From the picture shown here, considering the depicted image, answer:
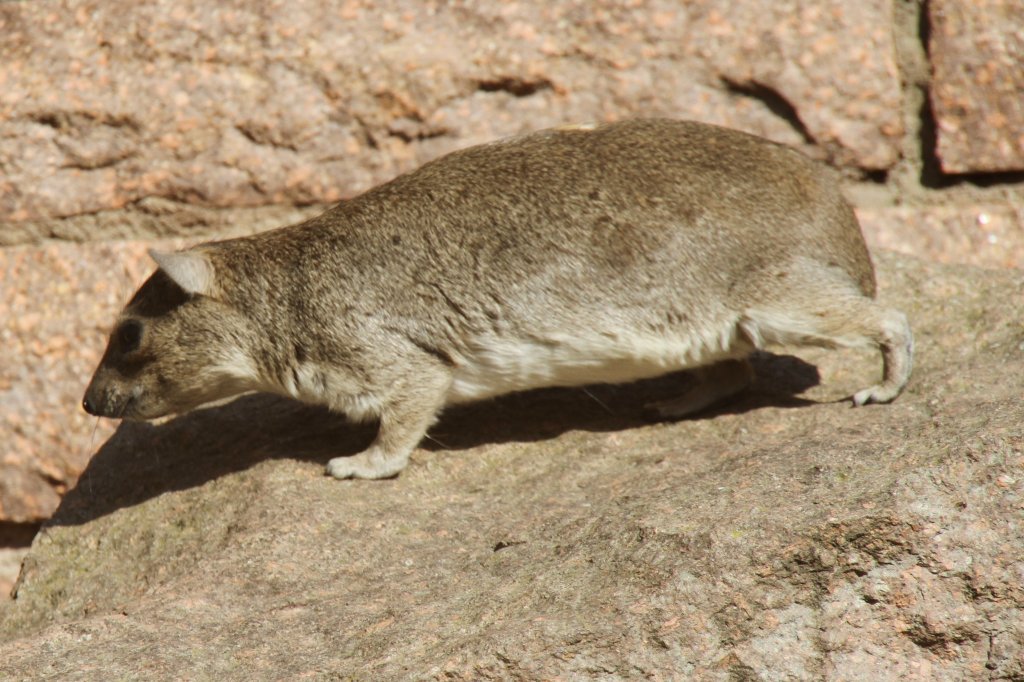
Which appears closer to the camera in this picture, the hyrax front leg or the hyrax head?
the hyrax front leg

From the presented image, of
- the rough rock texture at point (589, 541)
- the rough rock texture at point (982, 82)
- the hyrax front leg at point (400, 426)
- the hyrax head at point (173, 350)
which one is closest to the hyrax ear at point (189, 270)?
the hyrax head at point (173, 350)

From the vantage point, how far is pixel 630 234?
4.57 metres

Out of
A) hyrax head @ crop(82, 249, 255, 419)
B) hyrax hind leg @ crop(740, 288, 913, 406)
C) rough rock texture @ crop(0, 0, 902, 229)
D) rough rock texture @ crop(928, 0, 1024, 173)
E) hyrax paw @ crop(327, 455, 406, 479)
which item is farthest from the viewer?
rough rock texture @ crop(0, 0, 902, 229)

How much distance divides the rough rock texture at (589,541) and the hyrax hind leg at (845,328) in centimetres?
12

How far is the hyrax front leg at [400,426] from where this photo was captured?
4762mm

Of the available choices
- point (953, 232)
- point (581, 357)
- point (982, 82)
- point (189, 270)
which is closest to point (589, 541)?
point (581, 357)

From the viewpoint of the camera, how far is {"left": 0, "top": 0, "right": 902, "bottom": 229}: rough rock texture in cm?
580

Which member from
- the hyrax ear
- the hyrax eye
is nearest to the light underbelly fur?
the hyrax ear

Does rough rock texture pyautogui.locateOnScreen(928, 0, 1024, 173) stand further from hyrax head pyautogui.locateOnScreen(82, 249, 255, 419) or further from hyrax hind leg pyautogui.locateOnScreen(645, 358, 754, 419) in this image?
hyrax head pyautogui.locateOnScreen(82, 249, 255, 419)

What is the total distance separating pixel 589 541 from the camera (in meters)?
3.75

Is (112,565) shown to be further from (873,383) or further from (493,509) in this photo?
(873,383)

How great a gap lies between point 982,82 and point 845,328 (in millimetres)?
1775

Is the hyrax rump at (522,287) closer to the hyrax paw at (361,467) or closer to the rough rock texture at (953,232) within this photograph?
the hyrax paw at (361,467)

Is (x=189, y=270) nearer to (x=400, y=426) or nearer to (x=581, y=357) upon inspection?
(x=400, y=426)
